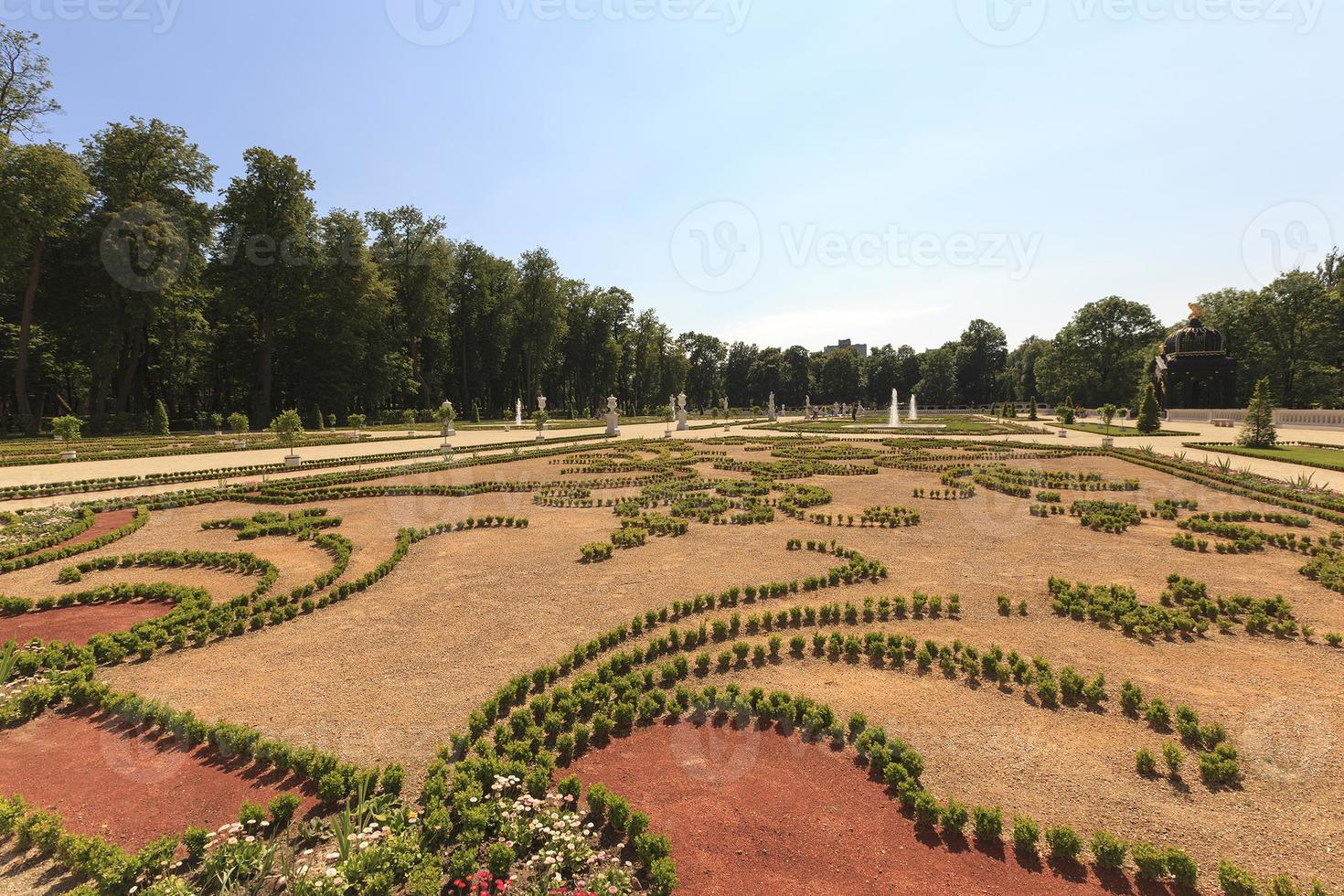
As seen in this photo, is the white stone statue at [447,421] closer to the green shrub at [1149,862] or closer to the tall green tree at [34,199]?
the tall green tree at [34,199]

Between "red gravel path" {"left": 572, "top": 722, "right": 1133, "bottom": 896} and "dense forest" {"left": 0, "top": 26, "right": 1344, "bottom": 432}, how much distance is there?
53.4 metres

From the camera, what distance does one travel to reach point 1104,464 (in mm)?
25609

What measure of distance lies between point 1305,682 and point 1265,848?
3.81 metres

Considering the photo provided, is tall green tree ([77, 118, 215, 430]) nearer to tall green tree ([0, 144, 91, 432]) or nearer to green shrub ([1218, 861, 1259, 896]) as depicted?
tall green tree ([0, 144, 91, 432])

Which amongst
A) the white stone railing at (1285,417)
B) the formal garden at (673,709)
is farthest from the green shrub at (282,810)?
the white stone railing at (1285,417)

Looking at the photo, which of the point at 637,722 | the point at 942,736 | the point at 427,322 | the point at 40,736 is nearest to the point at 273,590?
the point at 40,736

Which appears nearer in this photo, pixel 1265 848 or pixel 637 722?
pixel 1265 848

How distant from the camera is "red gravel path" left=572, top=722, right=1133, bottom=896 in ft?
13.5

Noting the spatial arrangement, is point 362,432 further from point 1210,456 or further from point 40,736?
point 1210,456

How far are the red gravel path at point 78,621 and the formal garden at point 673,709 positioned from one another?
9cm

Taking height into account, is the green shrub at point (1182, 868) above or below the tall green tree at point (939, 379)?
below

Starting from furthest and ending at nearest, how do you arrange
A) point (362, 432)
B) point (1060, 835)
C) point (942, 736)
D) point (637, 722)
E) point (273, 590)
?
point (362, 432)
point (273, 590)
point (637, 722)
point (942, 736)
point (1060, 835)

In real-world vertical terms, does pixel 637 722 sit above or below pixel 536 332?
below

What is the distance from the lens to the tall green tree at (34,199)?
1428 inches
